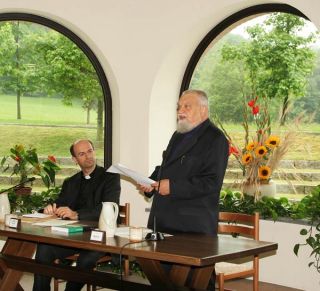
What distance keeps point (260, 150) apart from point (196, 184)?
168 centimetres

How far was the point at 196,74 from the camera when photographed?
6289 mm

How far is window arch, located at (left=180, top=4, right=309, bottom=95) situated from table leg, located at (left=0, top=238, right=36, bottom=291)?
2281mm

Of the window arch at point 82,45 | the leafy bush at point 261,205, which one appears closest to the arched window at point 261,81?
the leafy bush at point 261,205

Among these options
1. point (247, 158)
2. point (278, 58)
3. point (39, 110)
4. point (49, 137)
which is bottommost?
point (247, 158)

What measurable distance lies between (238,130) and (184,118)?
184 cm

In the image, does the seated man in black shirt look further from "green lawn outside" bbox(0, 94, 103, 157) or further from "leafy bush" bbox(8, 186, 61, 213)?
"green lawn outside" bbox(0, 94, 103, 157)

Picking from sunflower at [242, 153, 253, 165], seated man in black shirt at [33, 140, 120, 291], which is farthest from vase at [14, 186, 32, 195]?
sunflower at [242, 153, 253, 165]

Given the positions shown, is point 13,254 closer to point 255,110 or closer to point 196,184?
point 196,184

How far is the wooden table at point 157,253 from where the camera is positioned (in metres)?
3.38

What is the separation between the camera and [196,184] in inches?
158

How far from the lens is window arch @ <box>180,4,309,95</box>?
5578 mm

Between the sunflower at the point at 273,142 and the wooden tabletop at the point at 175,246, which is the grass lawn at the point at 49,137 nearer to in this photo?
the sunflower at the point at 273,142

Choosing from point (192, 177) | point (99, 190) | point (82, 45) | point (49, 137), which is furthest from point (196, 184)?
point (49, 137)

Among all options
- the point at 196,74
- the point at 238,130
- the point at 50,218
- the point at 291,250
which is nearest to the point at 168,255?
the point at 50,218
